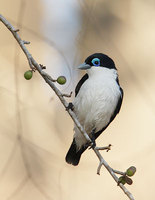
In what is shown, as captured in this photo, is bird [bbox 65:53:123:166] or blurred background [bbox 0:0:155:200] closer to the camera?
bird [bbox 65:53:123:166]

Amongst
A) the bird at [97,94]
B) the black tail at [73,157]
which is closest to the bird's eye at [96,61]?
the bird at [97,94]

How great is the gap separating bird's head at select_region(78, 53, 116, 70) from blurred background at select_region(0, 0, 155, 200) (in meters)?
0.56

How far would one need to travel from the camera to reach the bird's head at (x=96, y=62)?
4.67 meters

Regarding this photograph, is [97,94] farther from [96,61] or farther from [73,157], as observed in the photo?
[73,157]

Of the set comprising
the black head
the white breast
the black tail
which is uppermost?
the black head

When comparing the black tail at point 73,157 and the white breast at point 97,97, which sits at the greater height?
the white breast at point 97,97

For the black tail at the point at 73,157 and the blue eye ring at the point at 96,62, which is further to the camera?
the black tail at the point at 73,157

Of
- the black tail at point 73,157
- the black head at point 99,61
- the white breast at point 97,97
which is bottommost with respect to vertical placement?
the black tail at point 73,157

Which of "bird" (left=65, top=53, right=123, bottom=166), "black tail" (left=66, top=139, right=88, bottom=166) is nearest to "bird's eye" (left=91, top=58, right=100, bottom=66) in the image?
"bird" (left=65, top=53, right=123, bottom=166)

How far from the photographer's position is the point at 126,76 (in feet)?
20.8

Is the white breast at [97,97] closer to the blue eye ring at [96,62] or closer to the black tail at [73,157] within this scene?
the blue eye ring at [96,62]

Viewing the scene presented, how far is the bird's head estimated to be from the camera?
467 cm

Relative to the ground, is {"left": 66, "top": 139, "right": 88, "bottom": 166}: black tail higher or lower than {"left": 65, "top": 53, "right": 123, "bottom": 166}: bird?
lower

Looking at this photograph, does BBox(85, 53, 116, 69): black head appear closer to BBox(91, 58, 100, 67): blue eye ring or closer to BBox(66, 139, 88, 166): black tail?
BBox(91, 58, 100, 67): blue eye ring
